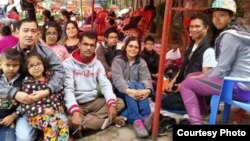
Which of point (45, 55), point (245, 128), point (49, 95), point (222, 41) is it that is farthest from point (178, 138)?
point (45, 55)

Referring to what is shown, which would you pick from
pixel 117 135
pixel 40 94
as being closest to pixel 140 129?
pixel 117 135

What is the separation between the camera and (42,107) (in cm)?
288

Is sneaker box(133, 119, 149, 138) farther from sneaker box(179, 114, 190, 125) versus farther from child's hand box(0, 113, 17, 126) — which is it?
child's hand box(0, 113, 17, 126)

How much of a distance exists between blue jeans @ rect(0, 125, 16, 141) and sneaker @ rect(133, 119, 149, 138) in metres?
1.13

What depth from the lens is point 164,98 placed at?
3779 millimetres

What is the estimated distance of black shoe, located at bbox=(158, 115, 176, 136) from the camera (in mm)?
3217

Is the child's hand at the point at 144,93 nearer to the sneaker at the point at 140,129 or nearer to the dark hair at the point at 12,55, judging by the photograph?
the sneaker at the point at 140,129

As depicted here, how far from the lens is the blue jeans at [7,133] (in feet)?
9.29

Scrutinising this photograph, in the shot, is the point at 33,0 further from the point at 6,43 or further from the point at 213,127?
the point at 213,127

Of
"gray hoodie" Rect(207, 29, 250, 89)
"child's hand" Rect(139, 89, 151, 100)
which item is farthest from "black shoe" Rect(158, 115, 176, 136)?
"gray hoodie" Rect(207, 29, 250, 89)

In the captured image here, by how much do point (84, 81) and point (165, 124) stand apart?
0.94m

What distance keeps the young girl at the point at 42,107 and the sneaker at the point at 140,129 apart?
69 centimetres

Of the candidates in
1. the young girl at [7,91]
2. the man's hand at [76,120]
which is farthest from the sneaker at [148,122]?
the young girl at [7,91]

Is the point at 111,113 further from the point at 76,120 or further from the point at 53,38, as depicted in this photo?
the point at 53,38
